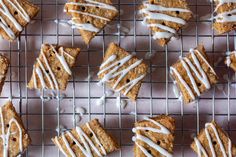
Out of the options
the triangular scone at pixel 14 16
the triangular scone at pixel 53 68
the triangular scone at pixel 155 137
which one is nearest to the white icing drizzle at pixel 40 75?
the triangular scone at pixel 53 68

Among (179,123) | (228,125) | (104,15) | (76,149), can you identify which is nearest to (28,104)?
(76,149)

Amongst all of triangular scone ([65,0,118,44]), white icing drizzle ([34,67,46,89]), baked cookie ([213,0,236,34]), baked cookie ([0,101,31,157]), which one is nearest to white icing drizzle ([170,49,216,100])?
baked cookie ([213,0,236,34])

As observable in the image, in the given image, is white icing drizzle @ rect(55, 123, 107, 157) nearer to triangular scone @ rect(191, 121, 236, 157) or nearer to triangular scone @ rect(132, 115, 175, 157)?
triangular scone @ rect(132, 115, 175, 157)

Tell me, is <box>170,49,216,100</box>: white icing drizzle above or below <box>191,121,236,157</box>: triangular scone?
above

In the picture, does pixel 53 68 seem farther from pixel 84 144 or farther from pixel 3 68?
pixel 84 144

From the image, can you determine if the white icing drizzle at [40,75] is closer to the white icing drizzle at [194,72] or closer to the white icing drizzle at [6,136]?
the white icing drizzle at [6,136]
